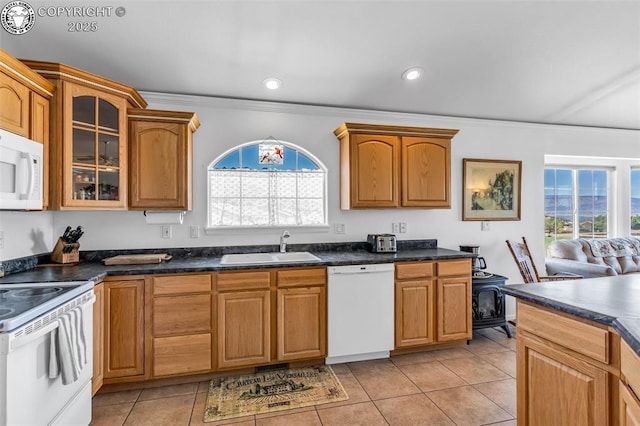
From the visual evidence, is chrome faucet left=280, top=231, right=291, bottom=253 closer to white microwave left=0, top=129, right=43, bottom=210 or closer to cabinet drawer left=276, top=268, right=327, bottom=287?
cabinet drawer left=276, top=268, right=327, bottom=287

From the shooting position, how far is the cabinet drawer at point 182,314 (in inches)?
95.8

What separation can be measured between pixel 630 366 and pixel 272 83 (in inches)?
115

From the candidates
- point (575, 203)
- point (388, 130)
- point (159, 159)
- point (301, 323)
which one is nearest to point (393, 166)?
point (388, 130)

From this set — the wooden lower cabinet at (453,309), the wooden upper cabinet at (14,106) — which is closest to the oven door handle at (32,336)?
the wooden upper cabinet at (14,106)

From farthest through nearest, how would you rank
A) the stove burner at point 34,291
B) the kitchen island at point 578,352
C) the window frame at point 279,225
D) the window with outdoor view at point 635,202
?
the window with outdoor view at point 635,202 → the window frame at point 279,225 → the stove burner at point 34,291 → the kitchen island at point 578,352

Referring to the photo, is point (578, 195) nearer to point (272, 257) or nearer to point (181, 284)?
point (272, 257)

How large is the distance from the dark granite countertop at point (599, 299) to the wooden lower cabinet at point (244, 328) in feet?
5.82

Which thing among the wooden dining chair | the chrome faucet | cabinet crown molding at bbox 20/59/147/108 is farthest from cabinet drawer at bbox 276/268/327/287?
the wooden dining chair

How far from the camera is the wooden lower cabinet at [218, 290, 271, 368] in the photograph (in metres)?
2.54

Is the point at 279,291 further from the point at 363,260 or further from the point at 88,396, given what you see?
the point at 88,396

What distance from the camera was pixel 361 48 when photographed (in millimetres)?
2635

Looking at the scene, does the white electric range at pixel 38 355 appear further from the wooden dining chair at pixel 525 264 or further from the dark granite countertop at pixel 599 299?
the wooden dining chair at pixel 525 264

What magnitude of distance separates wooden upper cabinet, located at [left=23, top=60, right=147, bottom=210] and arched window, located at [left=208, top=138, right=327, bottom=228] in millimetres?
850

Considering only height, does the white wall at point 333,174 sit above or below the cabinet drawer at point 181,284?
above
